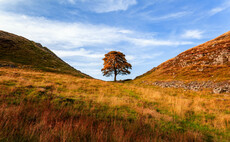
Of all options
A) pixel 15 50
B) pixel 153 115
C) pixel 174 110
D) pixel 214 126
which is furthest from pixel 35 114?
pixel 15 50

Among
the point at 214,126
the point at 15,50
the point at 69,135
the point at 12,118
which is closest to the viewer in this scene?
the point at 69,135

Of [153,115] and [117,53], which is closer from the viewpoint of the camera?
[153,115]

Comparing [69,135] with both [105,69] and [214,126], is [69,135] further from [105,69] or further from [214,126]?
[105,69]

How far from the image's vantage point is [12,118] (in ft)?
11.3

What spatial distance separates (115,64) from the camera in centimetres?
4041

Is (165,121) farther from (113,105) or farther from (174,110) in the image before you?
(113,105)

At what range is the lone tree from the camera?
134ft

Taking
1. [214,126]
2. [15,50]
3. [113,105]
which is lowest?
[214,126]

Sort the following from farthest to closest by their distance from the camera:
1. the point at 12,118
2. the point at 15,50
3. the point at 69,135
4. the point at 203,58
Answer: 1. the point at 15,50
2. the point at 203,58
3. the point at 12,118
4. the point at 69,135

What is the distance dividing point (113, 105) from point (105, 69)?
34.8m

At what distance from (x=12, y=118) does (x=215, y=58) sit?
132 feet

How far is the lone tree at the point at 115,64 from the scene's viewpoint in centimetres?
4094

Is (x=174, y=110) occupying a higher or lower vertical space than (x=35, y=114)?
lower

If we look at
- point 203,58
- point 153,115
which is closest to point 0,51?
point 153,115
